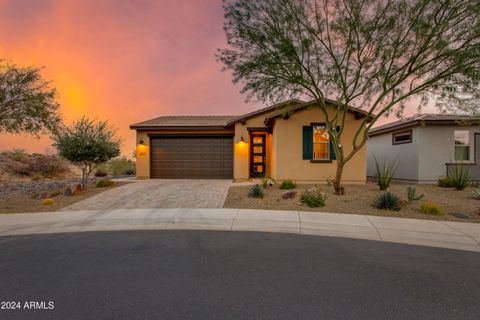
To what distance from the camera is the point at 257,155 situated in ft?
47.4

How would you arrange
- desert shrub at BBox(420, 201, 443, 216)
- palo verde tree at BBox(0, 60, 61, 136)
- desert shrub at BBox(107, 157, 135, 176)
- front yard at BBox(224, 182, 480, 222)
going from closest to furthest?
desert shrub at BBox(420, 201, 443, 216)
front yard at BBox(224, 182, 480, 222)
palo verde tree at BBox(0, 60, 61, 136)
desert shrub at BBox(107, 157, 135, 176)

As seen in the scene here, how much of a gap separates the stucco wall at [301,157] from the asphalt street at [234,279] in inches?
282

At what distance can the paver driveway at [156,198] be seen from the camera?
7.86 metres

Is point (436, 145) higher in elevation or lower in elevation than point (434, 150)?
higher

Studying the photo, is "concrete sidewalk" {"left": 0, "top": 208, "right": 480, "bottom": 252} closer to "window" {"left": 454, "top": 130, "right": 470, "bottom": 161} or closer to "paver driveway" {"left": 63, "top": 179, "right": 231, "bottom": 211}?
"paver driveway" {"left": 63, "top": 179, "right": 231, "bottom": 211}

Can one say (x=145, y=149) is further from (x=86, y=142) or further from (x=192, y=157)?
(x=86, y=142)

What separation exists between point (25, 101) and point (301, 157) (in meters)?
13.5

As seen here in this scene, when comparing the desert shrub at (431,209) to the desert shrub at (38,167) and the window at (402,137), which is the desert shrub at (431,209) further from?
the desert shrub at (38,167)

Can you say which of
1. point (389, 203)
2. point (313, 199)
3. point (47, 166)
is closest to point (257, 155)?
point (313, 199)


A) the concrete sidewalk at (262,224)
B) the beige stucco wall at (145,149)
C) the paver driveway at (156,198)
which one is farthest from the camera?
the beige stucco wall at (145,149)

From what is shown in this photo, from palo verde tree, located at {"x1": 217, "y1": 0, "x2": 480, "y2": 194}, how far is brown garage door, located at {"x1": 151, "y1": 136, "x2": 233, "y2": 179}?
20.1 ft

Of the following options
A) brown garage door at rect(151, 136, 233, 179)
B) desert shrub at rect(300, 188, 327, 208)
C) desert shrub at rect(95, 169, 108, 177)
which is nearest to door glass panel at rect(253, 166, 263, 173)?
brown garage door at rect(151, 136, 233, 179)

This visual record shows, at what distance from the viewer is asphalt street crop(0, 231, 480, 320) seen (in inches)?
98.2

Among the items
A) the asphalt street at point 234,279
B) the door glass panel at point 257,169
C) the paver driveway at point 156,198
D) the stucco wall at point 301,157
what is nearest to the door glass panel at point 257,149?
the door glass panel at point 257,169
